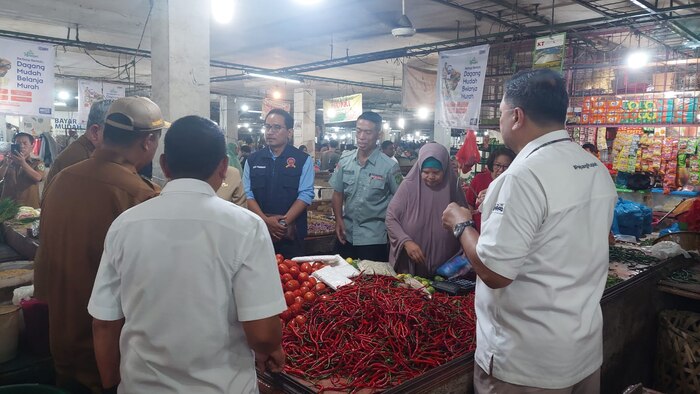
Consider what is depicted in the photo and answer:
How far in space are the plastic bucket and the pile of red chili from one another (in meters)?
1.36

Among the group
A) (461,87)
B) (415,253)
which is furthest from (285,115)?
(461,87)

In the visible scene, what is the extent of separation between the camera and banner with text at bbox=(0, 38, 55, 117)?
743cm

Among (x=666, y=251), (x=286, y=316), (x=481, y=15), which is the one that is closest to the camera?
(x=286, y=316)

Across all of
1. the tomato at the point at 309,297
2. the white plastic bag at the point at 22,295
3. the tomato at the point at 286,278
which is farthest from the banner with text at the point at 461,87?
the white plastic bag at the point at 22,295

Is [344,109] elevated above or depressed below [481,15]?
below

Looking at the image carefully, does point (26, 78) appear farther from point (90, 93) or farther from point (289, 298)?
point (289, 298)

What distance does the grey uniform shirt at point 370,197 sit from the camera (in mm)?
4258

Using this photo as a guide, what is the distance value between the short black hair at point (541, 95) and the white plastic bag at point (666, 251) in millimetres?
3468

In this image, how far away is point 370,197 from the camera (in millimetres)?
4254

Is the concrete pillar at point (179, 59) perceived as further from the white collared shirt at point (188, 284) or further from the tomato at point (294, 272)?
the white collared shirt at point (188, 284)

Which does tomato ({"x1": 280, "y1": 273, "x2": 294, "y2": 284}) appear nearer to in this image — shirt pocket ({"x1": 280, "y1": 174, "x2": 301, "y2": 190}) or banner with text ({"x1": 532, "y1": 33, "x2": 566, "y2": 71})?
shirt pocket ({"x1": 280, "y1": 174, "x2": 301, "y2": 190})

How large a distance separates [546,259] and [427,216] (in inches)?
75.9

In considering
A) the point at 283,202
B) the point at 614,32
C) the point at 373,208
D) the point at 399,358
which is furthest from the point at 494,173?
the point at 614,32

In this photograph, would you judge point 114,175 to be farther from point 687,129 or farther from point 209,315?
point 687,129
